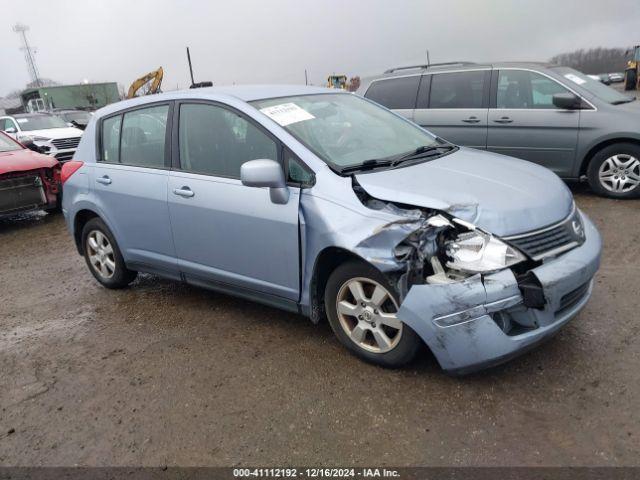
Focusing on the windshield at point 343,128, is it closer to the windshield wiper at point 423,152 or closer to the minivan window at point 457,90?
the windshield wiper at point 423,152

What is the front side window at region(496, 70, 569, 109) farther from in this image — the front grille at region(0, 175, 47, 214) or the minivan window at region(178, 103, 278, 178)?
the front grille at region(0, 175, 47, 214)

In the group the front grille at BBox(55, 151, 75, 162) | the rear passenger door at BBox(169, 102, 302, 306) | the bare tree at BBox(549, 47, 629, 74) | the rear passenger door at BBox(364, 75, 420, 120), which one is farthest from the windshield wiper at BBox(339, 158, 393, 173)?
the bare tree at BBox(549, 47, 629, 74)

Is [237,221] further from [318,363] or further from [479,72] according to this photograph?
[479,72]

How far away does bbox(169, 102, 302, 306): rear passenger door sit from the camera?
11.2ft

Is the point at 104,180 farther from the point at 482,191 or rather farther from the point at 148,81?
the point at 148,81

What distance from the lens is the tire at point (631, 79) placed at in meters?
28.1

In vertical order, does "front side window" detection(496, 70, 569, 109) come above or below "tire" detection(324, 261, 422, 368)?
above

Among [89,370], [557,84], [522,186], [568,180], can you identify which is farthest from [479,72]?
[89,370]

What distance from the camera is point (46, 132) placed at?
12.6 metres

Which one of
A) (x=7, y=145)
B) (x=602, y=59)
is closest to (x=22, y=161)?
(x=7, y=145)

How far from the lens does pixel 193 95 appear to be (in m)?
4.05

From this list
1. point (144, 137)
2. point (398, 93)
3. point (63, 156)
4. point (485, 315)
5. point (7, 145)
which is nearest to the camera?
point (485, 315)

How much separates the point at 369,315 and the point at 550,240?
1.09m

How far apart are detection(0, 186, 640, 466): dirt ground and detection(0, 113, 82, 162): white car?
8321 mm
